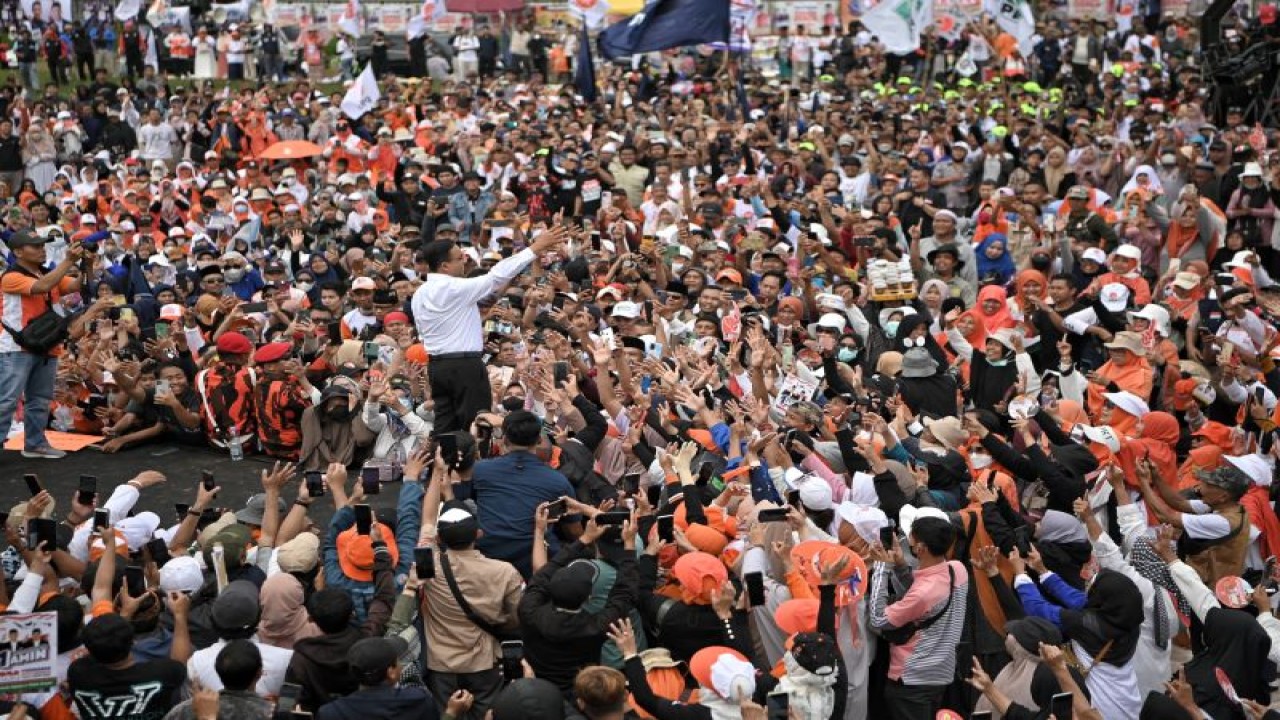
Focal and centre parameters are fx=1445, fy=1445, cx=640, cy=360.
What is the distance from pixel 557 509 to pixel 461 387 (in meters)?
2.25

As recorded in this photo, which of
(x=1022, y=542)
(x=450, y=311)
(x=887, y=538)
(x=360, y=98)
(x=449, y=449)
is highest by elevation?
(x=360, y=98)

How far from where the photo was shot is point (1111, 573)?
624 cm

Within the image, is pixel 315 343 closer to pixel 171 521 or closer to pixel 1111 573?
pixel 171 521

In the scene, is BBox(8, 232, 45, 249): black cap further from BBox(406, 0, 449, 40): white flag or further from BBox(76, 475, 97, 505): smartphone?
BBox(406, 0, 449, 40): white flag

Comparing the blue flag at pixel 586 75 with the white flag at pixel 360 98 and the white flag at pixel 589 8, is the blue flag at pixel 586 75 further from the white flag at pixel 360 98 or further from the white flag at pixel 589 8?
the white flag at pixel 360 98

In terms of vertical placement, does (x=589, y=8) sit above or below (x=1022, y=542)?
above

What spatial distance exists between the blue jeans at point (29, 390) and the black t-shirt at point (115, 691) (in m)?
4.57

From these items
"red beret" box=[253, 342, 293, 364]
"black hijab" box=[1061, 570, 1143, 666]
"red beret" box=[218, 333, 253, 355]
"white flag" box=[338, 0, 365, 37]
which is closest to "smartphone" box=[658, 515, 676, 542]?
"black hijab" box=[1061, 570, 1143, 666]

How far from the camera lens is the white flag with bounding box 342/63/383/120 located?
21.0m

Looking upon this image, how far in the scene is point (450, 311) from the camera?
29.3 ft

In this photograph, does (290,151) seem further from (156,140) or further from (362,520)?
(362,520)

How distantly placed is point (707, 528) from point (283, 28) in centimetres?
2778

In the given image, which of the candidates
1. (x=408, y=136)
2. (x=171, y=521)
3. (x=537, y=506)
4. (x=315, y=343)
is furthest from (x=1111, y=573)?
(x=408, y=136)

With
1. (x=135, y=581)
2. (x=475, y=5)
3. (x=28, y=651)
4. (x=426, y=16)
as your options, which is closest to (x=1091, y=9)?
(x=475, y=5)
